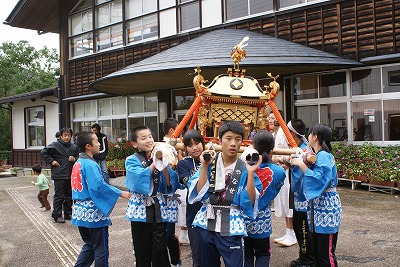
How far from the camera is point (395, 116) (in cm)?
914

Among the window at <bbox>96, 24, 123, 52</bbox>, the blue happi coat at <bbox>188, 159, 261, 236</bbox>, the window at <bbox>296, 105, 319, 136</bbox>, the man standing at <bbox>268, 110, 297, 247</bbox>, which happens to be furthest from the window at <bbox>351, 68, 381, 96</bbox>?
the window at <bbox>96, 24, 123, 52</bbox>

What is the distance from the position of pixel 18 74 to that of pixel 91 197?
85.3 feet

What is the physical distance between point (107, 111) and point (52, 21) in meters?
6.23

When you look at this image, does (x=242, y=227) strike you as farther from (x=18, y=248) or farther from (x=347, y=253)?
(x=18, y=248)

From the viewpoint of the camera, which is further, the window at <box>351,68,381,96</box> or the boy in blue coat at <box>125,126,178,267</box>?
the window at <box>351,68,381,96</box>

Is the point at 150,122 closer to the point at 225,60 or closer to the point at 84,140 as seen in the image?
the point at 225,60

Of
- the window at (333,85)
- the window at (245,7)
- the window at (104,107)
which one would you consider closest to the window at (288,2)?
the window at (245,7)

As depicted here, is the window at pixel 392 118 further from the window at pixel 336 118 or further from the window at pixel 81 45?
the window at pixel 81 45

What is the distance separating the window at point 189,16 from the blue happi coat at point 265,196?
1023 centimetres

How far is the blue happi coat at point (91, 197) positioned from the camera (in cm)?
390

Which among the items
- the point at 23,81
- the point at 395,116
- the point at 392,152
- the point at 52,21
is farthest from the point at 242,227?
the point at 23,81

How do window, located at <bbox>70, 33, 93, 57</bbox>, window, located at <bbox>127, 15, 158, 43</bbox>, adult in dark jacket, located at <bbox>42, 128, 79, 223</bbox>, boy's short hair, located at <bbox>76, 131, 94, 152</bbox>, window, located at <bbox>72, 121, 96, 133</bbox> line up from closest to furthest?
boy's short hair, located at <bbox>76, 131, 94, 152</bbox>
adult in dark jacket, located at <bbox>42, 128, 79, 223</bbox>
window, located at <bbox>127, 15, 158, 43</bbox>
window, located at <bbox>70, 33, 93, 57</bbox>
window, located at <bbox>72, 121, 96, 133</bbox>

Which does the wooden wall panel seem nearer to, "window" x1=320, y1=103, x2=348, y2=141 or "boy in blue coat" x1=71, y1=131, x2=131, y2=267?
"window" x1=320, y1=103, x2=348, y2=141

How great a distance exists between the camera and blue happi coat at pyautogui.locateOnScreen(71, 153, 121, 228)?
12.8 ft
